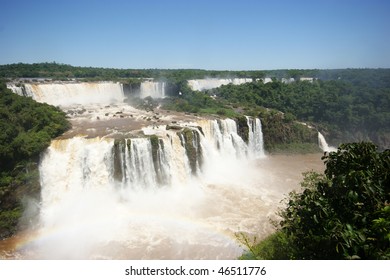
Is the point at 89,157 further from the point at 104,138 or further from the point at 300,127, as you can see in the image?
the point at 300,127

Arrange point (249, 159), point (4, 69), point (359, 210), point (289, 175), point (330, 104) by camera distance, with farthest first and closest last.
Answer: point (4, 69)
point (330, 104)
point (249, 159)
point (289, 175)
point (359, 210)

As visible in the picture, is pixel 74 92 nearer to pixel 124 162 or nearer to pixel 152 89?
pixel 152 89

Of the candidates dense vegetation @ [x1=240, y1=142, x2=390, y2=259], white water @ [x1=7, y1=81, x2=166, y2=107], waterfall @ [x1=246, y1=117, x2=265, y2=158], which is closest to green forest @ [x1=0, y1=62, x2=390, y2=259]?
dense vegetation @ [x1=240, y1=142, x2=390, y2=259]

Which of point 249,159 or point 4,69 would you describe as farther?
point 4,69

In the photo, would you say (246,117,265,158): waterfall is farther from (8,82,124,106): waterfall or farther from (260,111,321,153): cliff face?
(8,82,124,106): waterfall

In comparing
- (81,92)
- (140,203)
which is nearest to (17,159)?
(140,203)

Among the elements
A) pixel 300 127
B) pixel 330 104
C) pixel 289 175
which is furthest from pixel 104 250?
pixel 330 104

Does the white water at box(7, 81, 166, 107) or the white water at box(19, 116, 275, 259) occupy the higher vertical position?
the white water at box(7, 81, 166, 107)
